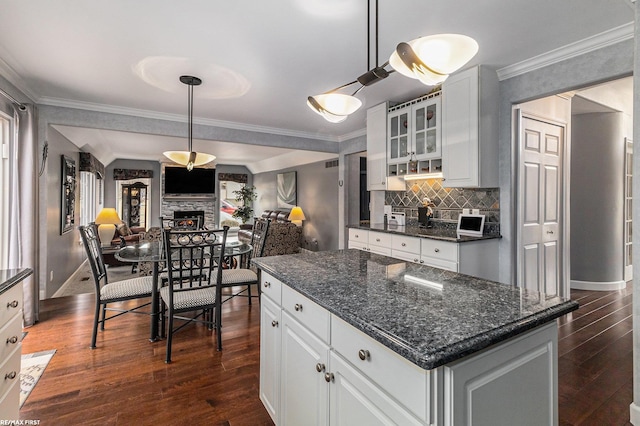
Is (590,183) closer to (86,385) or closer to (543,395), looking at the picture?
A: (543,395)

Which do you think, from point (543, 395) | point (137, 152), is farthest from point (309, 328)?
point (137, 152)

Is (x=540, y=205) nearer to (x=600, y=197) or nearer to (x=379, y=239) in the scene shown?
(x=379, y=239)

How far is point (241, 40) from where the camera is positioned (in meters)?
2.39

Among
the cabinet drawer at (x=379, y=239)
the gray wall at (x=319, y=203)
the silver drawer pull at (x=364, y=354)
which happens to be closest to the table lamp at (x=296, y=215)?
the gray wall at (x=319, y=203)

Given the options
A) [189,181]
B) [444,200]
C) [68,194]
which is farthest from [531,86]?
[189,181]

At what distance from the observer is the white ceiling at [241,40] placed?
2008 mm

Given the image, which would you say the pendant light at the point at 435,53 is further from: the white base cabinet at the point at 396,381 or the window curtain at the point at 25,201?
the window curtain at the point at 25,201

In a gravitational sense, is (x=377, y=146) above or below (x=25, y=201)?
above

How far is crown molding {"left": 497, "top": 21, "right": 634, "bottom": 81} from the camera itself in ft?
7.29

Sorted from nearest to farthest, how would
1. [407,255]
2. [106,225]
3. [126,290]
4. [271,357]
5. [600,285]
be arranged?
[271,357], [126,290], [407,255], [600,285], [106,225]

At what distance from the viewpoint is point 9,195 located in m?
3.11

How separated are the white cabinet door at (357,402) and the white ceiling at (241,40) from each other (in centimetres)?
201

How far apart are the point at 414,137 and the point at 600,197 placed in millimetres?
3056

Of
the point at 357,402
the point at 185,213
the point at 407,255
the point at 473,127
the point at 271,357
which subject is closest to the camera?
the point at 357,402
